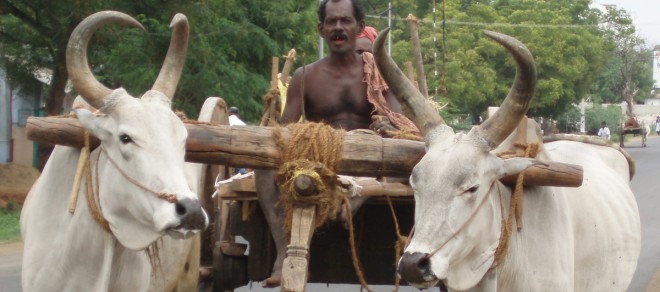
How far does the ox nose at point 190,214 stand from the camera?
4.21 meters

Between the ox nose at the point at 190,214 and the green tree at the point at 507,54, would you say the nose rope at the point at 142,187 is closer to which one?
the ox nose at the point at 190,214

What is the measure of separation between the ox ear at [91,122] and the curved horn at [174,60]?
1.32 ft

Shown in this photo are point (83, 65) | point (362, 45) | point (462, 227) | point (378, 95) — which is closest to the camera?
point (462, 227)

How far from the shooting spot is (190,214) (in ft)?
13.8

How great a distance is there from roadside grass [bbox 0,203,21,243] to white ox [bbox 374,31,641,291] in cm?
945

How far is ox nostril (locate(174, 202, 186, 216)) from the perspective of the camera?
13.9ft

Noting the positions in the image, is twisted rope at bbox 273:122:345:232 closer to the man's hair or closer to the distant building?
the man's hair

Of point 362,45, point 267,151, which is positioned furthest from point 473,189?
point 362,45

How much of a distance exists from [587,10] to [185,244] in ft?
142

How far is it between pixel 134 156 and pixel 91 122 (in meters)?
0.28

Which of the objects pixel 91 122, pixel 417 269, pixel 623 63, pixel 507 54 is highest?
pixel 623 63

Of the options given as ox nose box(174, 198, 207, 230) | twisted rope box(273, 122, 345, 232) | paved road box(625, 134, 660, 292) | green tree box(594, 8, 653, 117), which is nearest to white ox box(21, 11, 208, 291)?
A: ox nose box(174, 198, 207, 230)

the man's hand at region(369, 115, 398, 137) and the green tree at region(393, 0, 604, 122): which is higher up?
the green tree at region(393, 0, 604, 122)

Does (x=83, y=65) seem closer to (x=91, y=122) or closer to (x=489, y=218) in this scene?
(x=91, y=122)
